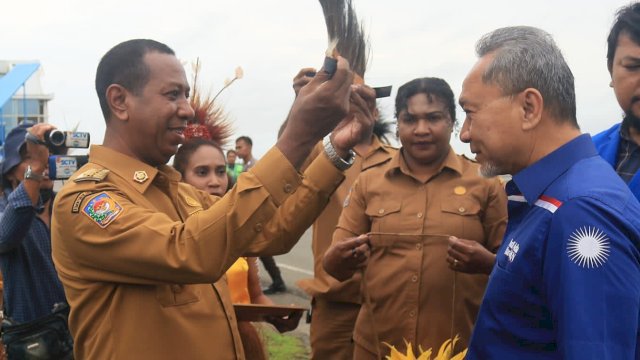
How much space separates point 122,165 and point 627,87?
6.39 ft

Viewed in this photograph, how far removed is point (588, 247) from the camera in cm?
157

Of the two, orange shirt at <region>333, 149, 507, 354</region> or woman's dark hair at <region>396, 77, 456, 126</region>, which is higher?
woman's dark hair at <region>396, 77, 456, 126</region>

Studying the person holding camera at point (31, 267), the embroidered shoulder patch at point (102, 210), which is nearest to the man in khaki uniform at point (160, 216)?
the embroidered shoulder patch at point (102, 210)

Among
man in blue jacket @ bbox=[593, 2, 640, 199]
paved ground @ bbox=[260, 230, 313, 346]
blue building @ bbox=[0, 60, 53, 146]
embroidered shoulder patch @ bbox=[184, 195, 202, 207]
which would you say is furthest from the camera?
blue building @ bbox=[0, 60, 53, 146]

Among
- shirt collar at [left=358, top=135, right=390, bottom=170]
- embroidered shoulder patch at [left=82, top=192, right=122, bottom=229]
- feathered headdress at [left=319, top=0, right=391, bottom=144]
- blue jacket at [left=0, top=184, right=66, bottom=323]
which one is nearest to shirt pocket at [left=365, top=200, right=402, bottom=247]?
shirt collar at [left=358, top=135, right=390, bottom=170]

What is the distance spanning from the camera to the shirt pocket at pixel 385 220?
3.35m

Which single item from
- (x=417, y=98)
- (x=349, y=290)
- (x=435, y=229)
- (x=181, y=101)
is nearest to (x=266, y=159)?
(x=181, y=101)

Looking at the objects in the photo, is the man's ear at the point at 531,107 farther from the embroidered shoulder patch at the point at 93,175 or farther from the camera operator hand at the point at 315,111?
the embroidered shoulder patch at the point at 93,175

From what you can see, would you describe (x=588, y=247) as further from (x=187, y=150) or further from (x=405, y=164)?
(x=187, y=150)

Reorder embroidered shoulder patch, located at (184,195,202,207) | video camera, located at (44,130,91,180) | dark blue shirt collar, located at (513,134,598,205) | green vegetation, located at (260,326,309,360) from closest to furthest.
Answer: dark blue shirt collar, located at (513,134,598,205) → embroidered shoulder patch, located at (184,195,202,207) → video camera, located at (44,130,91,180) → green vegetation, located at (260,326,309,360)

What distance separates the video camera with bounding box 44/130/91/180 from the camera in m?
3.24

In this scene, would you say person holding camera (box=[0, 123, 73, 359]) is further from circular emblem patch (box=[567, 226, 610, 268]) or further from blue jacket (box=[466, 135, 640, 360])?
circular emblem patch (box=[567, 226, 610, 268])

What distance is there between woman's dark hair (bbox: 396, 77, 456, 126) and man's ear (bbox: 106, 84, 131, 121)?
5.63 feet

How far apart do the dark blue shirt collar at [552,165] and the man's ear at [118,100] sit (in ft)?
4.63
